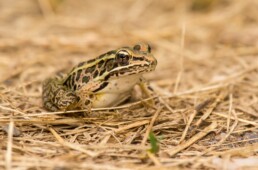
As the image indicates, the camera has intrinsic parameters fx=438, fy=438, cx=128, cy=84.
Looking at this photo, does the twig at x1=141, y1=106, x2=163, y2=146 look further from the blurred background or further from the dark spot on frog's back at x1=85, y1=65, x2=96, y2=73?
the blurred background

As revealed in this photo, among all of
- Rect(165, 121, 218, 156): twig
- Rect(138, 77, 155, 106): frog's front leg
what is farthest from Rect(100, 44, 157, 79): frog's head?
Rect(165, 121, 218, 156): twig

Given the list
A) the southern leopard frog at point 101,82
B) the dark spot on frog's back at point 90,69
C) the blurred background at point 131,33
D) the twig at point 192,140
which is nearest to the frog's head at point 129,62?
the southern leopard frog at point 101,82

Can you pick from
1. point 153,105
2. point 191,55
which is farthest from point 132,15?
point 153,105

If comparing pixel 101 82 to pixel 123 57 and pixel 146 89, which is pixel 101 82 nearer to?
pixel 123 57

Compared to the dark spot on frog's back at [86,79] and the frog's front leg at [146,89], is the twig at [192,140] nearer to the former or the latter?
the frog's front leg at [146,89]

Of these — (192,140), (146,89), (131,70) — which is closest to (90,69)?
(131,70)

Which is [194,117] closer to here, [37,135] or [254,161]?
[254,161]

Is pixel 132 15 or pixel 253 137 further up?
pixel 132 15

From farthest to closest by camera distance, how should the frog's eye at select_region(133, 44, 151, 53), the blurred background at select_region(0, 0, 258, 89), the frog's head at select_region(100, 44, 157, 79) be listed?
1. the blurred background at select_region(0, 0, 258, 89)
2. the frog's eye at select_region(133, 44, 151, 53)
3. the frog's head at select_region(100, 44, 157, 79)
